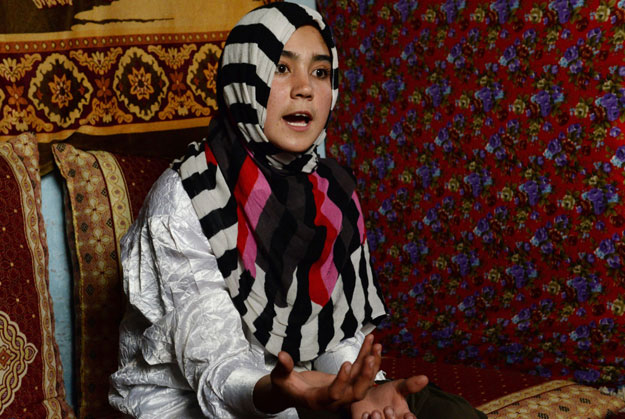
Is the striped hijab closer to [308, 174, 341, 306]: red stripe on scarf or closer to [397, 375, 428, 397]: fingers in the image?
[308, 174, 341, 306]: red stripe on scarf

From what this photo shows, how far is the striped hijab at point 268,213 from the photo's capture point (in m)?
1.29

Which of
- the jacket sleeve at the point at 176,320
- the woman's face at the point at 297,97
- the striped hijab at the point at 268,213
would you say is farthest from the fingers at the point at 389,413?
the woman's face at the point at 297,97

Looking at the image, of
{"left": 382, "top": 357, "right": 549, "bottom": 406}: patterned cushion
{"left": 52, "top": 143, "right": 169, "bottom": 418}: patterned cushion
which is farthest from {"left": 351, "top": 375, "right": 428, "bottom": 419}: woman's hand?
{"left": 52, "top": 143, "right": 169, "bottom": 418}: patterned cushion

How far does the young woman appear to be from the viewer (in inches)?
47.1

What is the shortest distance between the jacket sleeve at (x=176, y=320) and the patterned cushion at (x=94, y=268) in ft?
1.34

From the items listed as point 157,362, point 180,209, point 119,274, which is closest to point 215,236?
point 180,209

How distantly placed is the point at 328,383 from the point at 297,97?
0.61 meters

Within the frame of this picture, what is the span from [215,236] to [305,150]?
0.26 meters

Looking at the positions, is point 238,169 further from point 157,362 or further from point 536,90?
point 536,90

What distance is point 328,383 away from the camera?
35.7 inches

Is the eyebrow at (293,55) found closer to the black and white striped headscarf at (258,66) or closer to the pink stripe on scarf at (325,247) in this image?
the black and white striped headscarf at (258,66)

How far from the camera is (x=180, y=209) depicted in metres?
1.24

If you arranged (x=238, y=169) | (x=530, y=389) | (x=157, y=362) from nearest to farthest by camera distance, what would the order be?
(x=157, y=362) < (x=238, y=169) < (x=530, y=389)

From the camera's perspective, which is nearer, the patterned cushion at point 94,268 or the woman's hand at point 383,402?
the woman's hand at point 383,402
